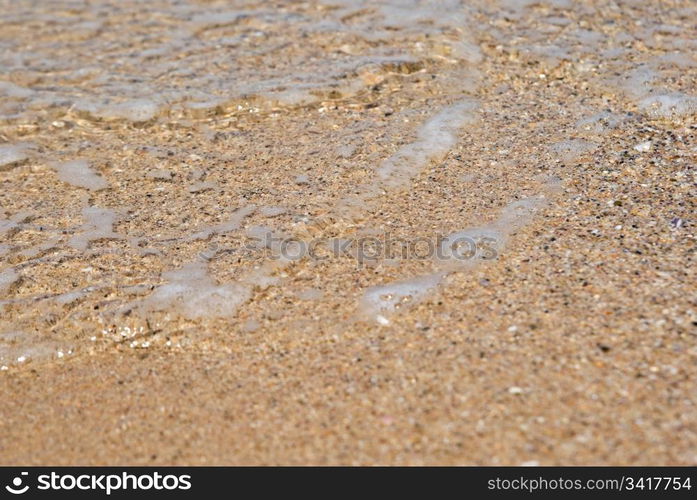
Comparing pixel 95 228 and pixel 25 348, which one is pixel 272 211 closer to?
pixel 95 228

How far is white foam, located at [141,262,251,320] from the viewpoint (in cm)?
230

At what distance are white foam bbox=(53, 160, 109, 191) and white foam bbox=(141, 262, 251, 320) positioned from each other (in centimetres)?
74

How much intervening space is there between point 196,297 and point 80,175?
3.25 feet

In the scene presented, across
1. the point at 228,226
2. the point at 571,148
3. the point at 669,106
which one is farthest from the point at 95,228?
the point at 669,106

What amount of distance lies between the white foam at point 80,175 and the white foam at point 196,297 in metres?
0.74

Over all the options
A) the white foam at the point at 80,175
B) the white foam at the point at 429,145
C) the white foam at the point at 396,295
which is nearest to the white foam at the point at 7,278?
the white foam at the point at 80,175

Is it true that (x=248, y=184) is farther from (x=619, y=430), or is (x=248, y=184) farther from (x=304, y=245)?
(x=619, y=430)

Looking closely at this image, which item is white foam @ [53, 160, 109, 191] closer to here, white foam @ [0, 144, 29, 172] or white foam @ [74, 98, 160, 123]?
white foam @ [0, 144, 29, 172]

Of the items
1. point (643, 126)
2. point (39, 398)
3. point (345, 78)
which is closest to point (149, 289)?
point (39, 398)

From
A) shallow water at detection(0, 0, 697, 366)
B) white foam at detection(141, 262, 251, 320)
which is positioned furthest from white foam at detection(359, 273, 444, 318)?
white foam at detection(141, 262, 251, 320)

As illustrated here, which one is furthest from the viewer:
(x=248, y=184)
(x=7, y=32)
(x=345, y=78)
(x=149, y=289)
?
(x=7, y=32)

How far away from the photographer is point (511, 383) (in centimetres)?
192

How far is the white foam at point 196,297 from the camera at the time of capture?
230 cm

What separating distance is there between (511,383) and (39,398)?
1.14m
